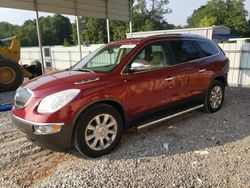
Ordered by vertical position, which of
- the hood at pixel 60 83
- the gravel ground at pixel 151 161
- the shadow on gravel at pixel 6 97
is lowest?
the shadow on gravel at pixel 6 97

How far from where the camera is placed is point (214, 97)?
5359 mm

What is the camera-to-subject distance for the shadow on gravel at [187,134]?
3.67m

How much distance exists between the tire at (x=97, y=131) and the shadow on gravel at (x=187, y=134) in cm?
17

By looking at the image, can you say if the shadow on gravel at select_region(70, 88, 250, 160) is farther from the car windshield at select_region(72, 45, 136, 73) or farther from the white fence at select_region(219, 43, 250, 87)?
the white fence at select_region(219, 43, 250, 87)

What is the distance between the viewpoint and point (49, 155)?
368cm

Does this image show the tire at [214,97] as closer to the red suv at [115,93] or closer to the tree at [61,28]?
the red suv at [115,93]

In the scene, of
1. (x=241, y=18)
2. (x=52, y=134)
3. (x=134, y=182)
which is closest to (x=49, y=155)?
(x=52, y=134)

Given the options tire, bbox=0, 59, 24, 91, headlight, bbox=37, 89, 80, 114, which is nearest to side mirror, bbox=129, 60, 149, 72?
headlight, bbox=37, 89, 80, 114

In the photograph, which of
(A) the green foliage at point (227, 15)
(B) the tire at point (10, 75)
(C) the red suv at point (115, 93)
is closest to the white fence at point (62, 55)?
(B) the tire at point (10, 75)

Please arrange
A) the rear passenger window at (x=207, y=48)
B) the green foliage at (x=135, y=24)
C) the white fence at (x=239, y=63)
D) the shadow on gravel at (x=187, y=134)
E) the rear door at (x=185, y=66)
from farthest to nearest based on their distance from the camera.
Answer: the green foliage at (x=135, y=24) → the white fence at (x=239, y=63) → the rear passenger window at (x=207, y=48) → the rear door at (x=185, y=66) → the shadow on gravel at (x=187, y=134)

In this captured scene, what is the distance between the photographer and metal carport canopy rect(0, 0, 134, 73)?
886 cm

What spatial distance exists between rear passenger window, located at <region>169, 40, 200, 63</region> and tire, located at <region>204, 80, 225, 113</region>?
89 centimetres

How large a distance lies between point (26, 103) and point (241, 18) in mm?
53118

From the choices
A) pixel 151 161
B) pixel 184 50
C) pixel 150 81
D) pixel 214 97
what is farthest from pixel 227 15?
pixel 151 161
